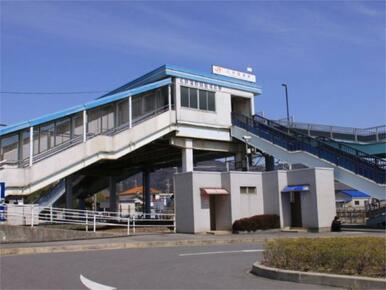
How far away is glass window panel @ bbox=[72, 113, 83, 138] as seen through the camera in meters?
33.8

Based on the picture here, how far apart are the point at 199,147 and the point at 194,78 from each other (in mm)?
5140

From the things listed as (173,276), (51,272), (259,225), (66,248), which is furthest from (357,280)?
(259,225)

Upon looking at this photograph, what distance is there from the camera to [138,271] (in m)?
13.3

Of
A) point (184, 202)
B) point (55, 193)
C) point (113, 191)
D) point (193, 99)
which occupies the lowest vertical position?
point (184, 202)

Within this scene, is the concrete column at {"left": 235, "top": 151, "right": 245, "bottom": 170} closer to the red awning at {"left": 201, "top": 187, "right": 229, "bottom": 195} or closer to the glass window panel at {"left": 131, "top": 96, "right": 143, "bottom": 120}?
the glass window panel at {"left": 131, "top": 96, "right": 143, "bottom": 120}

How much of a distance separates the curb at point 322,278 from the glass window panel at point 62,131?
23.5 meters

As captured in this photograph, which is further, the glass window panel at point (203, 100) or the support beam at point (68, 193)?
the support beam at point (68, 193)

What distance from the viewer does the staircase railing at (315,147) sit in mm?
31359

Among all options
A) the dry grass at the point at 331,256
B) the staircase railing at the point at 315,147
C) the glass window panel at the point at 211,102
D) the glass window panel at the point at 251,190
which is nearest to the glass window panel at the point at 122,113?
the glass window panel at the point at 211,102

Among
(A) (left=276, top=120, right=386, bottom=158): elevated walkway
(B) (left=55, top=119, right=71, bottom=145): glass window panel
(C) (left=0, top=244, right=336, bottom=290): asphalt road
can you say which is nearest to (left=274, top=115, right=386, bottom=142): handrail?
(A) (left=276, top=120, right=386, bottom=158): elevated walkway

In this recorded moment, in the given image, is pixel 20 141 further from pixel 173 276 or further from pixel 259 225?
pixel 173 276

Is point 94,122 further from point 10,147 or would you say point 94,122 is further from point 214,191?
point 214,191

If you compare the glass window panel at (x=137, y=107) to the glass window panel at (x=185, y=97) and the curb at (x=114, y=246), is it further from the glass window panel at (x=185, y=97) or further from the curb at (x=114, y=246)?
the curb at (x=114, y=246)

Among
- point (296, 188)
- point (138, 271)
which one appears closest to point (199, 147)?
point (296, 188)
